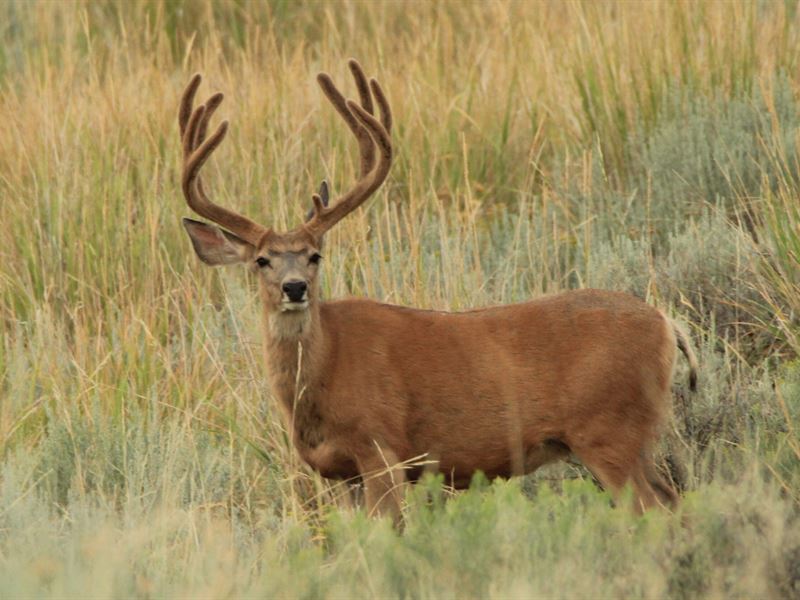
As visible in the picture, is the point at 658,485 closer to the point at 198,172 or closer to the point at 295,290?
the point at 295,290

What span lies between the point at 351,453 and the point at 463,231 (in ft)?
8.23

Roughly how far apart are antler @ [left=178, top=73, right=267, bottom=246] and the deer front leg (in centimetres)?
90

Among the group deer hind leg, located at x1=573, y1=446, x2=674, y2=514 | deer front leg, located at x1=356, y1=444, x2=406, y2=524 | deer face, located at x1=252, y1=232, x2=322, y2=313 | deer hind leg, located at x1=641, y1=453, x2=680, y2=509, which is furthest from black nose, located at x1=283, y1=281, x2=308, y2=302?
deer hind leg, located at x1=641, y1=453, x2=680, y2=509

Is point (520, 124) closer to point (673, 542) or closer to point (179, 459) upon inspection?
point (179, 459)

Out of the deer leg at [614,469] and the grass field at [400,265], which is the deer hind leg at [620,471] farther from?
the grass field at [400,265]

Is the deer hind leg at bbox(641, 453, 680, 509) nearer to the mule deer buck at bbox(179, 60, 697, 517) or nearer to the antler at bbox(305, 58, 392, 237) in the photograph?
the mule deer buck at bbox(179, 60, 697, 517)

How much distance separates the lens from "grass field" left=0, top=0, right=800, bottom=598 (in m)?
4.43

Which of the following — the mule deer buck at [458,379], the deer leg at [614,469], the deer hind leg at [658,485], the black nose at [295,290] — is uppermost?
the black nose at [295,290]

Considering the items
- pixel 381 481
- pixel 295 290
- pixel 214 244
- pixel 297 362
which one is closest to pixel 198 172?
pixel 214 244

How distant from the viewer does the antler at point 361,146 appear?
5992mm

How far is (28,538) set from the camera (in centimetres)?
486

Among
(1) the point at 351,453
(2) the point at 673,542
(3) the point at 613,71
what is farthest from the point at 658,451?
(3) the point at 613,71

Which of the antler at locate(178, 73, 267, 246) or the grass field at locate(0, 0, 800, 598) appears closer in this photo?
the grass field at locate(0, 0, 800, 598)

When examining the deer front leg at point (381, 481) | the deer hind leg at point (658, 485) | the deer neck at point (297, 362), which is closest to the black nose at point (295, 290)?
the deer neck at point (297, 362)
